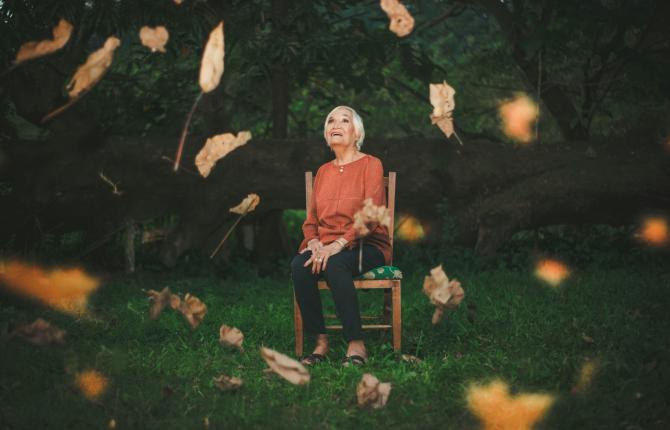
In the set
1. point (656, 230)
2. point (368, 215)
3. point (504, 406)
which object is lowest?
point (504, 406)

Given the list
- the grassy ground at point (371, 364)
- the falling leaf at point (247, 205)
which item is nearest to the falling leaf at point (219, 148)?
the falling leaf at point (247, 205)

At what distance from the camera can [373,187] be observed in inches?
164

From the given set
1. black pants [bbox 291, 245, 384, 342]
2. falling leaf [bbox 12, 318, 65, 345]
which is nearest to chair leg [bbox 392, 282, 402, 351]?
black pants [bbox 291, 245, 384, 342]

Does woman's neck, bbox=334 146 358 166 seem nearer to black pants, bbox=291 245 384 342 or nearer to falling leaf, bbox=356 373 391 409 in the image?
black pants, bbox=291 245 384 342

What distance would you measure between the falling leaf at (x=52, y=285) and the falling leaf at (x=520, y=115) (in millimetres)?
6014

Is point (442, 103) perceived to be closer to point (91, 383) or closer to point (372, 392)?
point (372, 392)

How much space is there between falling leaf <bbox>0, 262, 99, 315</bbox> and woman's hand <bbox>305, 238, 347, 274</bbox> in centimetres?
199

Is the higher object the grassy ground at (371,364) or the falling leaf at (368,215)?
the falling leaf at (368,215)

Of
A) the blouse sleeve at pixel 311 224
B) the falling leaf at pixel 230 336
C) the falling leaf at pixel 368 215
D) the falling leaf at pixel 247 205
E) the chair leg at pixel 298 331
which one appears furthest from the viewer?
the falling leaf at pixel 247 205

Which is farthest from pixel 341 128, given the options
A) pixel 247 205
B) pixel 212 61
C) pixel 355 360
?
pixel 247 205

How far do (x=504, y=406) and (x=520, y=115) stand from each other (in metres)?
7.83

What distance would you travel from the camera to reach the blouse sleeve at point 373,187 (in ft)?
13.6

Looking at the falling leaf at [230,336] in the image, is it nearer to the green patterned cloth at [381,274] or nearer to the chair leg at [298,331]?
the chair leg at [298,331]

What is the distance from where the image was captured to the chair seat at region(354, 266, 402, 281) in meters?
4.13
